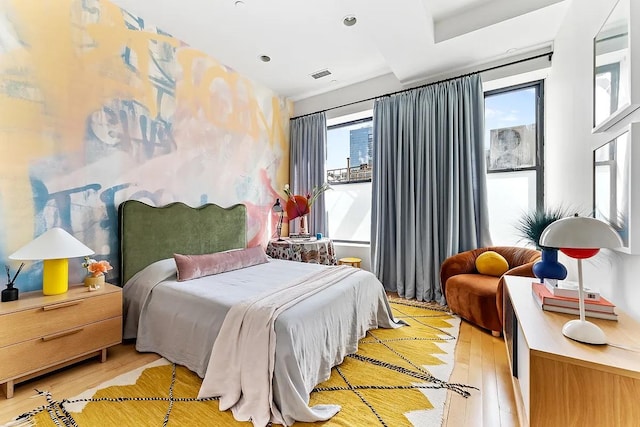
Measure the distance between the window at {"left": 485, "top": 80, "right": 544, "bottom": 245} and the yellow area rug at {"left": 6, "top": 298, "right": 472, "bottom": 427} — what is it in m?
2.00

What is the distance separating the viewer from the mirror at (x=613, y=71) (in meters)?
1.26

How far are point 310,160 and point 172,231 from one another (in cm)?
233

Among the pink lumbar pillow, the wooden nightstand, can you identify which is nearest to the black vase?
the wooden nightstand

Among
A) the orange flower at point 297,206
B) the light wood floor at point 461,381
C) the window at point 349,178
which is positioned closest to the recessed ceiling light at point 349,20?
the window at point 349,178

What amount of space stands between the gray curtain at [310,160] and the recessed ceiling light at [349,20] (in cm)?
157

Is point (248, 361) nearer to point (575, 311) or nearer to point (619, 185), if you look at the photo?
point (575, 311)

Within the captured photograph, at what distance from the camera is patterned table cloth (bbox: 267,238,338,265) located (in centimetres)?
367

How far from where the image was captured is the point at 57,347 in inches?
72.0

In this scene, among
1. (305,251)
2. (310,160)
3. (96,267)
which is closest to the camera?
(96,267)

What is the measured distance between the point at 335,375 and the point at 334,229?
2.88 meters

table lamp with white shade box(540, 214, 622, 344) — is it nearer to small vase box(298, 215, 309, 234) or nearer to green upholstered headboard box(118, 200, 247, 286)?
green upholstered headboard box(118, 200, 247, 286)

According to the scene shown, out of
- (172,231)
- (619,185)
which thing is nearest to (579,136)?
(619,185)

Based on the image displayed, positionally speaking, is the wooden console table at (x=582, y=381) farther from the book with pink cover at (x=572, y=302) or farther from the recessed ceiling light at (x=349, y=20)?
the recessed ceiling light at (x=349, y=20)

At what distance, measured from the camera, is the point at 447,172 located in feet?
11.0
